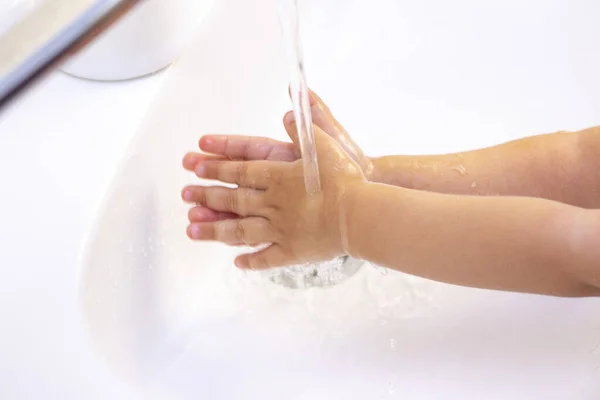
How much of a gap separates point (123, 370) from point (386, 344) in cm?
30

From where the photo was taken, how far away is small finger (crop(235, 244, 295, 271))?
664 mm

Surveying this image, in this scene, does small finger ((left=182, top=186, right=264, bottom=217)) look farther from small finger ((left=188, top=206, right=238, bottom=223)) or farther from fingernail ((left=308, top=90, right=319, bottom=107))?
fingernail ((left=308, top=90, right=319, bottom=107))

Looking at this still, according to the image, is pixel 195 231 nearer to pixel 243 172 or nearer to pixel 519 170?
pixel 243 172

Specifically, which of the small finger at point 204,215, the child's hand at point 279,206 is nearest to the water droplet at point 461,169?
the child's hand at point 279,206

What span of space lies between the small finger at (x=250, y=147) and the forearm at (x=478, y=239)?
11cm

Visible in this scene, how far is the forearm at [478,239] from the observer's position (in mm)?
522

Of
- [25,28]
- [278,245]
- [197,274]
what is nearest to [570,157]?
[278,245]

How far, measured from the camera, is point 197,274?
79 cm

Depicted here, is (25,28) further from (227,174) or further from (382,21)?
(382,21)

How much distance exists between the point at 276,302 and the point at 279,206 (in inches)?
6.9

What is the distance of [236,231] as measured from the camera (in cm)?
67

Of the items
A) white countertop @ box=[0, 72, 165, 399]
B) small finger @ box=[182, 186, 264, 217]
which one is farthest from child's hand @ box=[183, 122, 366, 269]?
white countertop @ box=[0, 72, 165, 399]

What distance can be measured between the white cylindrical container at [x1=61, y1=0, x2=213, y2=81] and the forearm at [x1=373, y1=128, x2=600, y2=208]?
9.5 inches

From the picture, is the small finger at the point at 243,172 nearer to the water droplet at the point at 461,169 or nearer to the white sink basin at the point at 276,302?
the white sink basin at the point at 276,302
